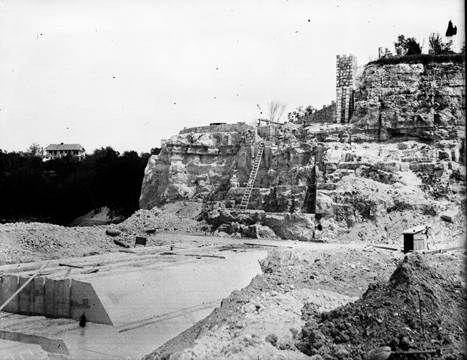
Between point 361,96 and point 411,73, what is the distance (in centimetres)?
247

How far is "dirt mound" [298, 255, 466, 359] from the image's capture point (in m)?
8.07

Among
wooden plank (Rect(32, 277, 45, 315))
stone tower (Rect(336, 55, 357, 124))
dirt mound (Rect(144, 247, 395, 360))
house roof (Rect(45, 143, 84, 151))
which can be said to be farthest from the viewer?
house roof (Rect(45, 143, 84, 151))

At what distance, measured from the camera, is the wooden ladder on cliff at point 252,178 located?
23900 millimetres

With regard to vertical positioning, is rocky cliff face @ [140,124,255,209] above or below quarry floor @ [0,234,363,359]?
above

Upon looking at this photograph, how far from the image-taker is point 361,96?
2528cm

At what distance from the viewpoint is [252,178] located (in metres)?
25.3

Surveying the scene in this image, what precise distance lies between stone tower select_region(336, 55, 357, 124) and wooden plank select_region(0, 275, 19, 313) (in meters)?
Answer: 17.7

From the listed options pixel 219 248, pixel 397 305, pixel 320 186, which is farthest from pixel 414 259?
pixel 320 186

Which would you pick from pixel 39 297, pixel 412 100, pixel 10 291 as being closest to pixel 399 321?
pixel 39 297

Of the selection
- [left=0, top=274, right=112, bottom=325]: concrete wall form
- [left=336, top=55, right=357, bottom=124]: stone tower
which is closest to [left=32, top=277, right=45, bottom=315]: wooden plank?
[left=0, top=274, right=112, bottom=325]: concrete wall form

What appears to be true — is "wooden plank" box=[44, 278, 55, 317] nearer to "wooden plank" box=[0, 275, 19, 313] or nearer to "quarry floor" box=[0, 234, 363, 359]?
"quarry floor" box=[0, 234, 363, 359]

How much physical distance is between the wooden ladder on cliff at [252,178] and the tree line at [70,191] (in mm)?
13980

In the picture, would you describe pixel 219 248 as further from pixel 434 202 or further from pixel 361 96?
pixel 361 96

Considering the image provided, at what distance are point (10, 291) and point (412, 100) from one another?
18839 millimetres
